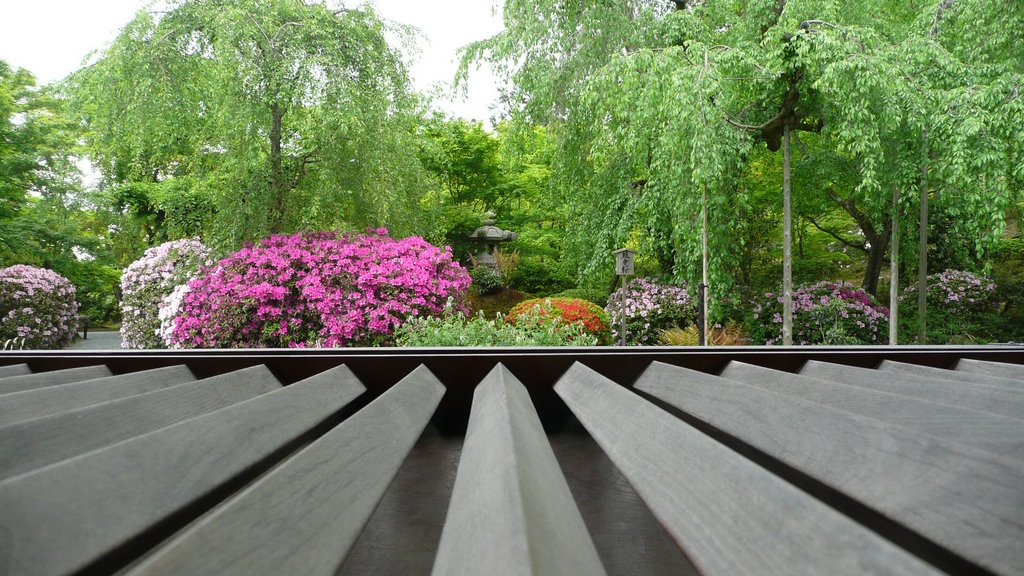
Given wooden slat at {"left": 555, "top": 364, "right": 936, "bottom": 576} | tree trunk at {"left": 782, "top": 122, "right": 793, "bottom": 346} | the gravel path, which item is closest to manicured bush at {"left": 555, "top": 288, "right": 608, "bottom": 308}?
tree trunk at {"left": 782, "top": 122, "right": 793, "bottom": 346}

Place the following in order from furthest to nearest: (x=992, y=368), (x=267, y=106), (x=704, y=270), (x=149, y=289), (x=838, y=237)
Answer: (x=838, y=237)
(x=149, y=289)
(x=704, y=270)
(x=267, y=106)
(x=992, y=368)

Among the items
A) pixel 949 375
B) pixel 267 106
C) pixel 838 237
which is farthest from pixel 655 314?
pixel 949 375

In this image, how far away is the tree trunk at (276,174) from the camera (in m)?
6.33

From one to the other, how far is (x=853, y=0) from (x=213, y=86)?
24.4 feet

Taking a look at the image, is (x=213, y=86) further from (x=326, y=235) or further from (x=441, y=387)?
(x=441, y=387)

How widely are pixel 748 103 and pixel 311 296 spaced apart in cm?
530

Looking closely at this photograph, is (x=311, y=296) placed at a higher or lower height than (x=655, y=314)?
higher

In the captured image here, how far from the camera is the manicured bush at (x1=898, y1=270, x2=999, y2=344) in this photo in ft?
26.0

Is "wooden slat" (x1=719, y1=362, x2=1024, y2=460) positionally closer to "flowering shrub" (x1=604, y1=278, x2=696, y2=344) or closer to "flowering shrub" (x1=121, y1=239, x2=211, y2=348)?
"flowering shrub" (x1=604, y1=278, x2=696, y2=344)

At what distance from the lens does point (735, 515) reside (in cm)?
35

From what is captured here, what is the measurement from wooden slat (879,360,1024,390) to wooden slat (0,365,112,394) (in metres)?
1.40

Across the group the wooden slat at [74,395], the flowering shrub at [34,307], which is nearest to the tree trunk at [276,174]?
the flowering shrub at [34,307]

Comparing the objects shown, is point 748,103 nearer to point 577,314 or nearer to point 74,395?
point 577,314

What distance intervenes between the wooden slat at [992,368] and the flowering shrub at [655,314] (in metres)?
6.27
